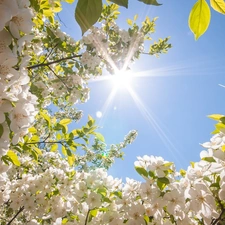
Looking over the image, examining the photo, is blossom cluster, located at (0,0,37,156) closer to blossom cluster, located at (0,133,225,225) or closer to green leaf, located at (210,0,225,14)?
green leaf, located at (210,0,225,14)

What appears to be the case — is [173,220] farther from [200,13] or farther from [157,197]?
[200,13]

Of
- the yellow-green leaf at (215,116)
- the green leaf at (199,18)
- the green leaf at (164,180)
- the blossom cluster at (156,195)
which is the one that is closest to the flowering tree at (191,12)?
the green leaf at (199,18)

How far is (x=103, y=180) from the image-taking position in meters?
2.57

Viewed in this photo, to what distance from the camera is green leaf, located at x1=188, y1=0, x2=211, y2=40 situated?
53cm

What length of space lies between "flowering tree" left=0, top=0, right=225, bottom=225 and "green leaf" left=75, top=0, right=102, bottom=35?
0.28 meters

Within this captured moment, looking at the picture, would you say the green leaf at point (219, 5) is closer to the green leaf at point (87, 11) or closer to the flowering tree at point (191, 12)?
the flowering tree at point (191, 12)

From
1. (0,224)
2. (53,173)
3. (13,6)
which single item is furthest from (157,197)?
(0,224)

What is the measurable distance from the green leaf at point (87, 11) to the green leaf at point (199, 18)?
0.23 m

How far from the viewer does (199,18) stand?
55cm

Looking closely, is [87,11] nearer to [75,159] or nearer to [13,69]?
[13,69]

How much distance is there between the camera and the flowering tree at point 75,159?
0.93 meters

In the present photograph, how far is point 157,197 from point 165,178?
0.18m

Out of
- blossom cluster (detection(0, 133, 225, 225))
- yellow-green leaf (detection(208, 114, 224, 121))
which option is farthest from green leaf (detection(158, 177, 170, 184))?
yellow-green leaf (detection(208, 114, 224, 121))

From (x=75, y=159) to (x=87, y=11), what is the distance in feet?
9.21
